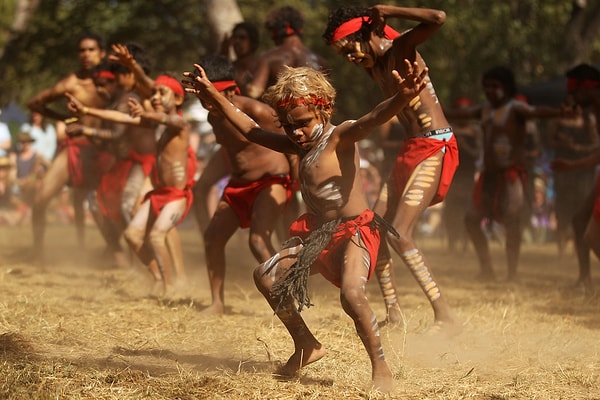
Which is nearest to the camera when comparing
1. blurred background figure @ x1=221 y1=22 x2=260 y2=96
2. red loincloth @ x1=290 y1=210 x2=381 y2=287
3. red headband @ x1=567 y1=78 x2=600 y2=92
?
red loincloth @ x1=290 y1=210 x2=381 y2=287

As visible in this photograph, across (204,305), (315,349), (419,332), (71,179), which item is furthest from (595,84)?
(71,179)

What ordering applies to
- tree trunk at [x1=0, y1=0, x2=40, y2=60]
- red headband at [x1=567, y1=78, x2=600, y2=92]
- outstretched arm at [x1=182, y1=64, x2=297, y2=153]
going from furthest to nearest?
tree trunk at [x1=0, y1=0, x2=40, y2=60]
red headband at [x1=567, y1=78, x2=600, y2=92]
outstretched arm at [x1=182, y1=64, x2=297, y2=153]

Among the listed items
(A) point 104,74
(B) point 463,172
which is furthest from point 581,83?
(A) point 104,74

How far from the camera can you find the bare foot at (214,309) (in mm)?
6660

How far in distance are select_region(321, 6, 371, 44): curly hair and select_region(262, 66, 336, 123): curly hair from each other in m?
1.23

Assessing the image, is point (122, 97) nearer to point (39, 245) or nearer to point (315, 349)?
point (39, 245)

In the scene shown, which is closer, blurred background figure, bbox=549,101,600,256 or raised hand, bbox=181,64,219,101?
raised hand, bbox=181,64,219,101

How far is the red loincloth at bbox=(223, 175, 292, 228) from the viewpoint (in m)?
6.69

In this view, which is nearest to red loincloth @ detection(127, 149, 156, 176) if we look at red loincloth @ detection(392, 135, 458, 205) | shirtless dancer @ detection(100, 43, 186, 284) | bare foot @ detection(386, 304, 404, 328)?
shirtless dancer @ detection(100, 43, 186, 284)

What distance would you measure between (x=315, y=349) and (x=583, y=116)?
706cm

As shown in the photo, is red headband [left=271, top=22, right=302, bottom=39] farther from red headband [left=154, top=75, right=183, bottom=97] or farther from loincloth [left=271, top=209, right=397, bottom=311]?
loincloth [left=271, top=209, right=397, bottom=311]

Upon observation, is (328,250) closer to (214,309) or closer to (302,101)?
(302,101)

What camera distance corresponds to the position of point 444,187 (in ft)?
20.2

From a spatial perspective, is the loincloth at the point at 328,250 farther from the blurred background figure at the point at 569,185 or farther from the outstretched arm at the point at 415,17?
the blurred background figure at the point at 569,185
